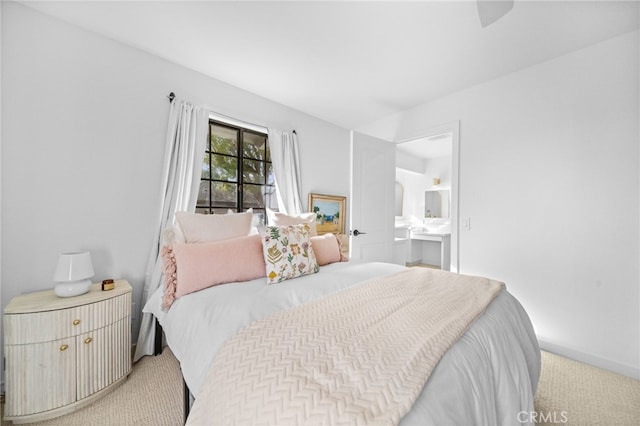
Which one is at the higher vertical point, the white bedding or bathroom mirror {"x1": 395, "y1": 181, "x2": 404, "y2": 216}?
bathroom mirror {"x1": 395, "y1": 181, "x2": 404, "y2": 216}

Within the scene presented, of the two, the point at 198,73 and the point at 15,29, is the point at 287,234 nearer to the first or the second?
the point at 198,73

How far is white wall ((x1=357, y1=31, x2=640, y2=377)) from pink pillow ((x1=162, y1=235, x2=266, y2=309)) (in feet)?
7.48

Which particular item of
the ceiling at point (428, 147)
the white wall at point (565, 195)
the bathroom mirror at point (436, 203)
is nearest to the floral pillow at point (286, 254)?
the white wall at point (565, 195)

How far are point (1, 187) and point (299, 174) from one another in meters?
2.31

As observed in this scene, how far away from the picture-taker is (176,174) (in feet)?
7.34

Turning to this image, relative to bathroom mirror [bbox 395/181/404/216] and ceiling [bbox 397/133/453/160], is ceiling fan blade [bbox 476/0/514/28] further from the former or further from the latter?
bathroom mirror [bbox 395/181/404/216]

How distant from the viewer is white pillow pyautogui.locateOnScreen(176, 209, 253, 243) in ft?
6.15

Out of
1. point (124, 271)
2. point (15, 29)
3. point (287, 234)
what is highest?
point (15, 29)

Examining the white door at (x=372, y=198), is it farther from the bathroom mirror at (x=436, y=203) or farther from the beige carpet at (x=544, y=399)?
the bathroom mirror at (x=436, y=203)

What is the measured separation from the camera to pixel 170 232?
74.7 inches

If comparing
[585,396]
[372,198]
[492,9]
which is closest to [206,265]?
[372,198]

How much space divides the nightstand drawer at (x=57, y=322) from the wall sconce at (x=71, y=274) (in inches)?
5.8

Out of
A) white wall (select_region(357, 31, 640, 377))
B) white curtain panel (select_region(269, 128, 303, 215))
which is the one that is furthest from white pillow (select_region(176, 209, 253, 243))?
white wall (select_region(357, 31, 640, 377))

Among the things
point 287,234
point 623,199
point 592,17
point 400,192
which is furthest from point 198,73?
point 400,192
